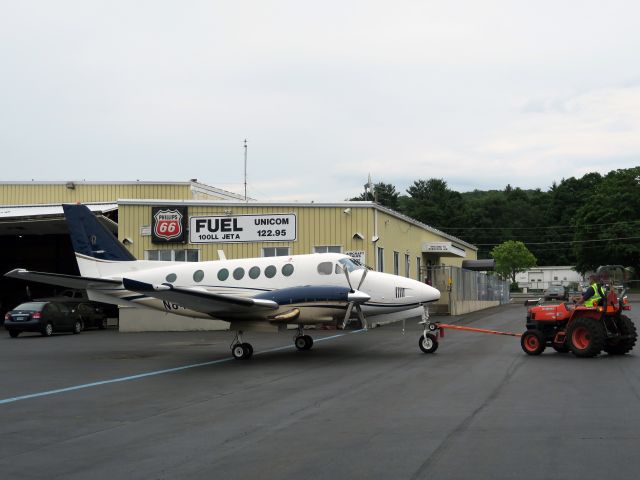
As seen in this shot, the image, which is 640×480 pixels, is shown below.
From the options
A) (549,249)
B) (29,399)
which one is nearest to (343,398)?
(29,399)

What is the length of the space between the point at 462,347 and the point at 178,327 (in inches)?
610

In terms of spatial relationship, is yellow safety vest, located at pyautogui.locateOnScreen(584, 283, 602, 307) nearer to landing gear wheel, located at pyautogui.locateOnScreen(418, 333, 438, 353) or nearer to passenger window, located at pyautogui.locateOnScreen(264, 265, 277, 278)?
landing gear wheel, located at pyautogui.locateOnScreen(418, 333, 438, 353)

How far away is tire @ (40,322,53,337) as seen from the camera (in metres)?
30.5

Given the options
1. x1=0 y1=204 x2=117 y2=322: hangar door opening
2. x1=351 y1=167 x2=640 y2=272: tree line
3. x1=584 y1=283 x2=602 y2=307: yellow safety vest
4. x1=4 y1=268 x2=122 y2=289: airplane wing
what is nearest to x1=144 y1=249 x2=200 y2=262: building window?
x1=4 y1=268 x2=122 y2=289: airplane wing

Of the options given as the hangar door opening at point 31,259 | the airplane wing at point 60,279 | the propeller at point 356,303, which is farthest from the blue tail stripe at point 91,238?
the hangar door opening at point 31,259

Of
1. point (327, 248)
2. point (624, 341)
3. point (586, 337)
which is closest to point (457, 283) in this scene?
point (327, 248)

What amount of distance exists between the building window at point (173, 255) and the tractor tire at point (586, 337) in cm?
2059

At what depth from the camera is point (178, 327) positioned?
31547 millimetres

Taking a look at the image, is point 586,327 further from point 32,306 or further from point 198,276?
point 32,306

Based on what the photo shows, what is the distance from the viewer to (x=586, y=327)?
15781mm

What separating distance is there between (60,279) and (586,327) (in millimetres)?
13892

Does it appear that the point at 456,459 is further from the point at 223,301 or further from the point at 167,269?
the point at 167,269

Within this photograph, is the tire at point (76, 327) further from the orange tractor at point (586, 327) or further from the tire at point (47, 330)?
the orange tractor at point (586, 327)

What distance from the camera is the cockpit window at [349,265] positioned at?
18833mm
